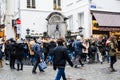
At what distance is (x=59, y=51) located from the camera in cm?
1155

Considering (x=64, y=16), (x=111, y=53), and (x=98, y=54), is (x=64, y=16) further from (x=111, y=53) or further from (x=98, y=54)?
(x=111, y=53)

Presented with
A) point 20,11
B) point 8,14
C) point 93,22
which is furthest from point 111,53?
point 8,14

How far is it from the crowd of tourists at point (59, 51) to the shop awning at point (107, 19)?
21.7ft

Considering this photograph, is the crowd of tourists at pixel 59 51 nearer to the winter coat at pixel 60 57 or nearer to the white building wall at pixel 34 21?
the winter coat at pixel 60 57

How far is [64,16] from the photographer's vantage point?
119 feet

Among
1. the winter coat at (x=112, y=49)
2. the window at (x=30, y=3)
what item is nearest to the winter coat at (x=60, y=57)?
the winter coat at (x=112, y=49)

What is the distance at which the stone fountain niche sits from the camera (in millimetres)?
35906

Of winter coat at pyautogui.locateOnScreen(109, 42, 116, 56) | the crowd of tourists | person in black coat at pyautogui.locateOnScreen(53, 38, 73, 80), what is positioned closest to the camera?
person in black coat at pyautogui.locateOnScreen(53, 38, 73, 80)

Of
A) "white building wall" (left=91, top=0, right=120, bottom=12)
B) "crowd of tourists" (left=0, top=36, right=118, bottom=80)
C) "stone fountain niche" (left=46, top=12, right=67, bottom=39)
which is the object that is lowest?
"crowd of tourists" (left=0, top=36, right=118, bottom=80)

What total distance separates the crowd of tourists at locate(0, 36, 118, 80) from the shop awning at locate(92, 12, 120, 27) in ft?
21.7

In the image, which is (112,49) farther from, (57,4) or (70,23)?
(57,4)

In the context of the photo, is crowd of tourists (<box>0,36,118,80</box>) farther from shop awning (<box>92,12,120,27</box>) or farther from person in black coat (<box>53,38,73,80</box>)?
shop awning (<box>92,12,120,27</box>)

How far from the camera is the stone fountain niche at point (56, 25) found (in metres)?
35.9

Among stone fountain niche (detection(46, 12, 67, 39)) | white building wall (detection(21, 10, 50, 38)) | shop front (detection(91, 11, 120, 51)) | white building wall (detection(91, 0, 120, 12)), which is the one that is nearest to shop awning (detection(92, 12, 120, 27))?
shop front (detection(91, 11, 120, 51))
